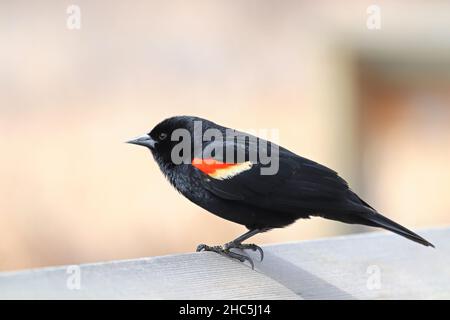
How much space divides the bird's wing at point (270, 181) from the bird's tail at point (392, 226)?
0.79 ft

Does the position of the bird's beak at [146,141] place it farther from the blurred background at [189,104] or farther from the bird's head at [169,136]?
the blurred background at [189,104]

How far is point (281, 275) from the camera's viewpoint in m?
2.55

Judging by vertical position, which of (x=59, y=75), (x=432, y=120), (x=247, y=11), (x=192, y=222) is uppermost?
(x=247, y=11)

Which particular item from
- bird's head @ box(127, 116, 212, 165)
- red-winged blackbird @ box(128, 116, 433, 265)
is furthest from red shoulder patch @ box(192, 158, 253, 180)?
bird's head @ box(127, 116, 212, 165)

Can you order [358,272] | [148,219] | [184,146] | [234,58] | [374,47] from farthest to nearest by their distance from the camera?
1. [374,47]
2. [234,58]
3. [148,219]
4. [184,146]
5. [358,272]

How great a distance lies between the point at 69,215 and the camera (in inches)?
179

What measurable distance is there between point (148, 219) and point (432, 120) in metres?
2.30

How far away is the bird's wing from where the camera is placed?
2867mm

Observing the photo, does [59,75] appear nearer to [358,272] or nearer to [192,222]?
[192,222]

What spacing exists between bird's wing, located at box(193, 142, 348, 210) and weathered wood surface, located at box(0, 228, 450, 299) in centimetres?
18

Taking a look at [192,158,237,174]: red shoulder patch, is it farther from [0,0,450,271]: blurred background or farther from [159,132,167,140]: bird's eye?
[0,0,450,271]: blurred background

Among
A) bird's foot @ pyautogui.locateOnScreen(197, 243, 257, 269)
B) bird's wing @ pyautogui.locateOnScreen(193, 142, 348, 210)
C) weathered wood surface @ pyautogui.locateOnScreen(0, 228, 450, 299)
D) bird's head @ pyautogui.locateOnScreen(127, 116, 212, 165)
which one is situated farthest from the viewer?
bird's head @ pyautogui.locateOnScreen(127, 116, 212, 165)
